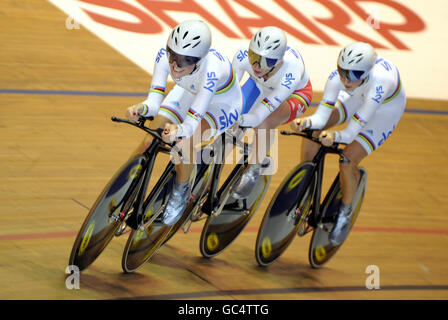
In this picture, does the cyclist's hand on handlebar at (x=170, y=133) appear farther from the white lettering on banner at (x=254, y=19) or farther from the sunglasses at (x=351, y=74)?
the white lettering on banner at (x=254, y=19)

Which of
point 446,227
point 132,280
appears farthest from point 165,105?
point 446,227

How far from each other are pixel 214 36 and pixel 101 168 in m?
2.79

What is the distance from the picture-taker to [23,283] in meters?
3.70

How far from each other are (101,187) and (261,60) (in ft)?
5.10

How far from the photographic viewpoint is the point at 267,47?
402cm

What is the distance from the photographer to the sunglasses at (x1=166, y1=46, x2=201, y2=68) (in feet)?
11.8

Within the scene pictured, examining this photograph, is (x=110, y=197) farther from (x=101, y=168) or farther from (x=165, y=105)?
(x=101, y=168)

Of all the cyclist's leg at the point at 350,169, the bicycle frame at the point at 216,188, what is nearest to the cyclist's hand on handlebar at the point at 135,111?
the bicycle frame at the point at 216,188

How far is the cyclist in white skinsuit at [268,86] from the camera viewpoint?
404cm

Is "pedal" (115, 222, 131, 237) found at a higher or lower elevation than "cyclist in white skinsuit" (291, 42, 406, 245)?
lower

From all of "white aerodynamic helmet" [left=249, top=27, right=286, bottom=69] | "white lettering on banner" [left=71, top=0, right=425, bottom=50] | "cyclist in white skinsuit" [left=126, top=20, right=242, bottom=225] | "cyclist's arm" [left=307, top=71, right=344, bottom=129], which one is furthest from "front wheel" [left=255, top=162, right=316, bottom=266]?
"white lettering on banner" [left=71, top=0, right=425, bottom=50]

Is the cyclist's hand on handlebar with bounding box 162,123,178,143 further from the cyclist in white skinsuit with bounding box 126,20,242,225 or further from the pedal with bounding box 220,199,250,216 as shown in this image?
the pedal with bounding box 220,199,250,216

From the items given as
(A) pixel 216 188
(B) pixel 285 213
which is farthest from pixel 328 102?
(A) pixel 216 188

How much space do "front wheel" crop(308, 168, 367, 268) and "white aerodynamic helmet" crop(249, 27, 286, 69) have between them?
820 millimetres
